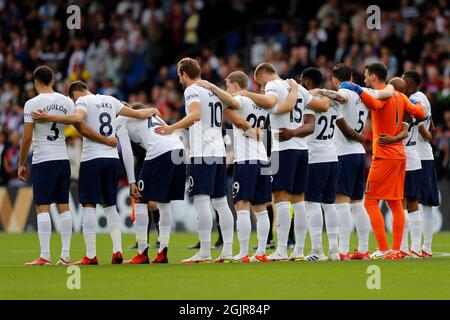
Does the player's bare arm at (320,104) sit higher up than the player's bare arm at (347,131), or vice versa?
the player's bare arm at (320,104)

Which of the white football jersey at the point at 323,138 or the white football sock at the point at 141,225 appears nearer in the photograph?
the white football sock at the point at 141,225

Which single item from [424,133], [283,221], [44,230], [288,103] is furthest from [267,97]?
[44,230]

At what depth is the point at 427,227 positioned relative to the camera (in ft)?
54.9

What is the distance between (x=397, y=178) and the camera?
50.5ft

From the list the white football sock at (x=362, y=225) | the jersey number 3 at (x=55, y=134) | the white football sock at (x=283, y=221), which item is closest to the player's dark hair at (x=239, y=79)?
the white football sock at (x=283, y=221)

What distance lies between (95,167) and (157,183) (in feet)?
2.68

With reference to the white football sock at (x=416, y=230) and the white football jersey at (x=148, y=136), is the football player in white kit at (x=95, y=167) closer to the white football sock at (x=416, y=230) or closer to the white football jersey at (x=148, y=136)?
the white football jersey at (x=148, y=136)

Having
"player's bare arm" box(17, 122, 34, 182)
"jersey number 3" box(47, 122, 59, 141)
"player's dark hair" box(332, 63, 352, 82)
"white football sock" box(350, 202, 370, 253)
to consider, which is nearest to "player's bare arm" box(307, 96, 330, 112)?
"player's dark hair" box(332, 63, 352, 82)

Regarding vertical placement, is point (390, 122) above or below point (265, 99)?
below

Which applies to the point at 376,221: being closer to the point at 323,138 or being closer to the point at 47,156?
the point at 323,138

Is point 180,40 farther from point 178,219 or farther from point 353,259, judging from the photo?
point 353,259

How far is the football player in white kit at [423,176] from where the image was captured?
15953 millimetres

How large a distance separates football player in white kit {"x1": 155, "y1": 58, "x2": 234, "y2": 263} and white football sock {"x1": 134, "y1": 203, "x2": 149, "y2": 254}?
77 cm

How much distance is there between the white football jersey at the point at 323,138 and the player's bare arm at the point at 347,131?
71 millimetres
